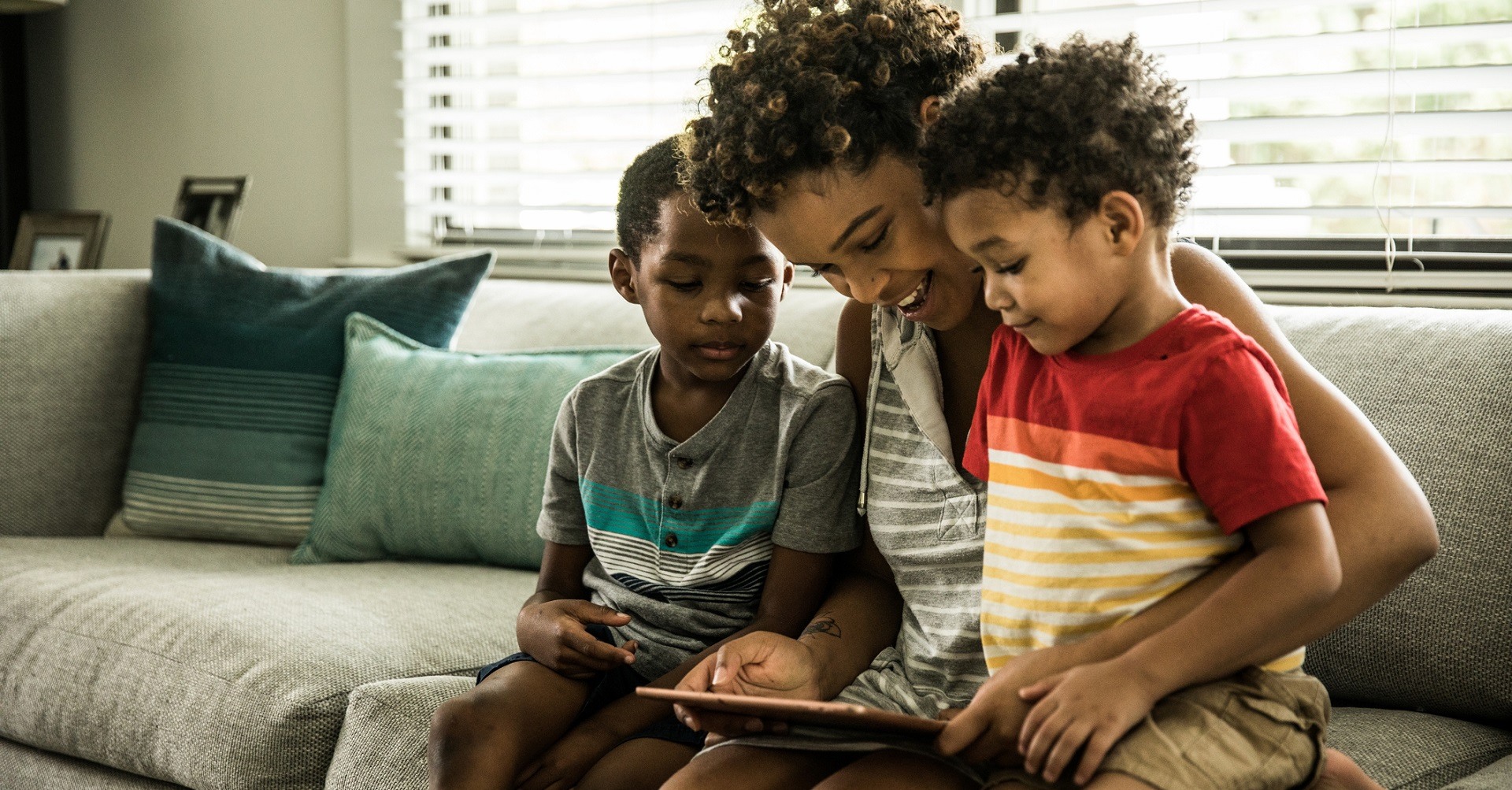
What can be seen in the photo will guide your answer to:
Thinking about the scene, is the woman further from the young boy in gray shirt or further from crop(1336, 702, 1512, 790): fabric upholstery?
crop(1336, 702, 1512, 790): fabric upholstery

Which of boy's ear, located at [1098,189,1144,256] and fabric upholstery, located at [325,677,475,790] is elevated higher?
boy's ear, located at [1098,189,1144,256]

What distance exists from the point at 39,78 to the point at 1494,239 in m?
3.87

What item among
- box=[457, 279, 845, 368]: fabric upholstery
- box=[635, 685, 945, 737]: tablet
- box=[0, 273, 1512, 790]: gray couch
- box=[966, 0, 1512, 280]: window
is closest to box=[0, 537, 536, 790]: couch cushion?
box=[0, 273, 1512, 790]: gray couch

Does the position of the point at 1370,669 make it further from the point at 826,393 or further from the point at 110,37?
the point at 110,37

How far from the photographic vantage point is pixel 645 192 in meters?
1.41

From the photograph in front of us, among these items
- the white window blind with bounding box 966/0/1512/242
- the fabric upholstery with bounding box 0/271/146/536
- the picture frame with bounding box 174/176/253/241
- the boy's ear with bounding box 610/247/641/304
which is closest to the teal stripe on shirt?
the boy's ear with bounding box 610/247/641/304

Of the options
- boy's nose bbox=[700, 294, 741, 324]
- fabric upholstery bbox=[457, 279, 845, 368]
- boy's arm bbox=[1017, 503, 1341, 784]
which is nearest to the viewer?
boy's arm bbox=[1017, 503, 1341, 784]

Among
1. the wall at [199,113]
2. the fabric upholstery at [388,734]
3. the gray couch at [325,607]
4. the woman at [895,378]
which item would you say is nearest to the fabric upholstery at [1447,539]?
the gray couch at [325,607]

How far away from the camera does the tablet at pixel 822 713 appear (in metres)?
0.89

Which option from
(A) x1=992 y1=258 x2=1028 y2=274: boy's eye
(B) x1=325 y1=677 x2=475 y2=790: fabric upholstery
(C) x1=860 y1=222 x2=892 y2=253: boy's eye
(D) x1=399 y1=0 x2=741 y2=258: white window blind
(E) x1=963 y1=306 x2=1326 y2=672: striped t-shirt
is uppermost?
(D) x1=399 y1=0 x2=741 y2=258: white window blind

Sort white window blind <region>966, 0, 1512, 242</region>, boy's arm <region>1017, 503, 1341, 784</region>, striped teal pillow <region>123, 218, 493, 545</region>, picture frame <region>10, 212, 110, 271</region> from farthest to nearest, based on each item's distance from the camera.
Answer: picture frame <region>10, 212, 110, 271</region>, striped teal pillow <region>123, 218, 493, 545</region>, white window blind <region>966, 0, 1512, 242</region>, boy's arm <region>1017, 503, 1341, 784</region>

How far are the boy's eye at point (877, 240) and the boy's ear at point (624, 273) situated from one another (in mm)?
398

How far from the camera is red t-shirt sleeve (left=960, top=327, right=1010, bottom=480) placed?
3.63 ft

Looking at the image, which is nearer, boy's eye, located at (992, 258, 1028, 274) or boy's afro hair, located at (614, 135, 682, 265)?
boy's eye, located at (992, 258, 1028, 274)
